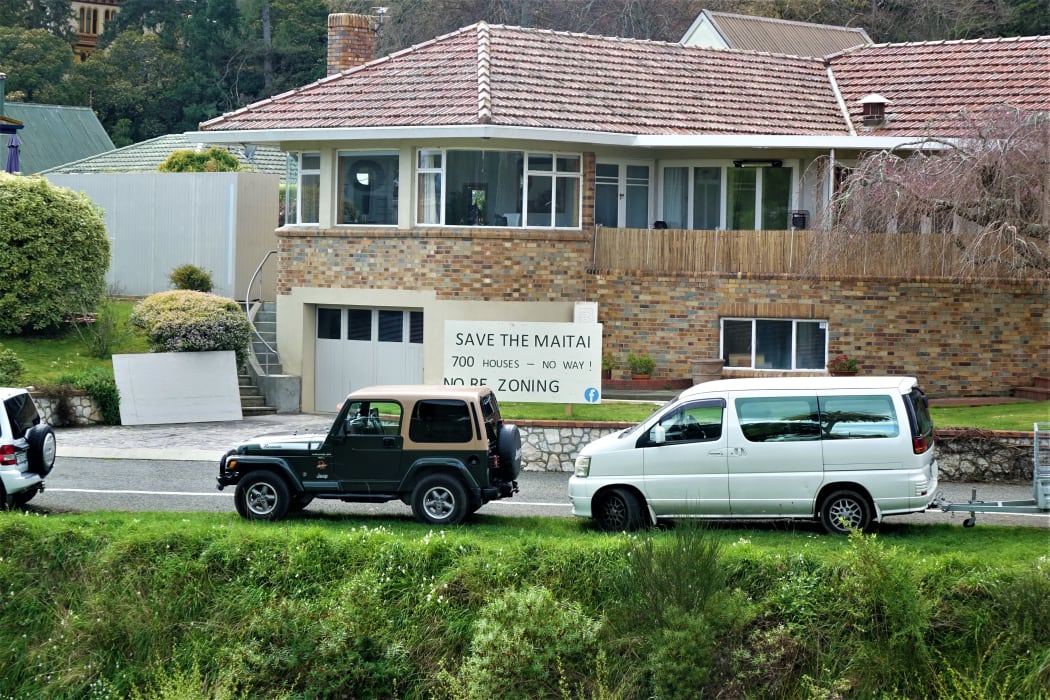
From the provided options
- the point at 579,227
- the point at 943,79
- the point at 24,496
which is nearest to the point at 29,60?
the point at 579,227

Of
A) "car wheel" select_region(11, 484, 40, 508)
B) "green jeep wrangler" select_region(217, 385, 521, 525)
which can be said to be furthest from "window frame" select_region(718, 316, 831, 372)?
"car wheel" select_region(11, 484, 40, 508)

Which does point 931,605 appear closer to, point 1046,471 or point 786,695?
point 786,695

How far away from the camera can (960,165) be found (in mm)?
21797

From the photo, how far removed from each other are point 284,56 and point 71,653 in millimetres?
46383

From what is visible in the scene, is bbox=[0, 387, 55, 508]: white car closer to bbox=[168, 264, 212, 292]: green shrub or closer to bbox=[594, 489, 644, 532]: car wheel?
bbox=[594, 489, 644, 532]: car wheel

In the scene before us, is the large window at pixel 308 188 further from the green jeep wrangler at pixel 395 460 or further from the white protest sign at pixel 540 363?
the green jeep wrangler at pixel 395 460

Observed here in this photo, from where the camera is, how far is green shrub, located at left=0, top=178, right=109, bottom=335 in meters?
25.0

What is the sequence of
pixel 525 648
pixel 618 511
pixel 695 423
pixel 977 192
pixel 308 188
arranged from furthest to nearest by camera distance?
pixel 308 188 < pixel 977 192 < pixel 618 511 < pixel 695 423 < pixel 525 648

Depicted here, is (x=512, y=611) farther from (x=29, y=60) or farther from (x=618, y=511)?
(x=29, y=60)

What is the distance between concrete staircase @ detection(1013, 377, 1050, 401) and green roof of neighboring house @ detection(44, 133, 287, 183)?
69.2 ft

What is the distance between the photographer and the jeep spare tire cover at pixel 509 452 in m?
15.9

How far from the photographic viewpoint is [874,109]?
27.2 metres

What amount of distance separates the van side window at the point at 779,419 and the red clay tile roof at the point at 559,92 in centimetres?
1019

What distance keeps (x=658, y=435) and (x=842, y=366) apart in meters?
10.3
